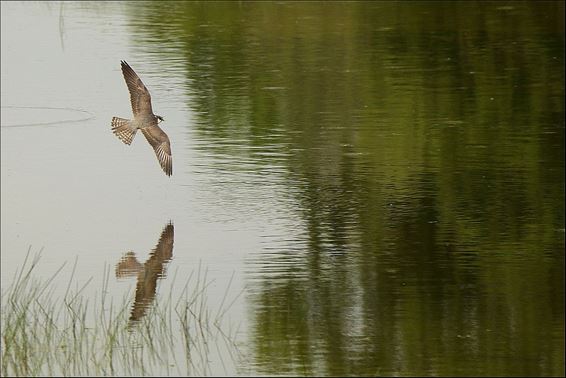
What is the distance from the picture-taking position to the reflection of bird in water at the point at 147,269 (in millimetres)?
9227

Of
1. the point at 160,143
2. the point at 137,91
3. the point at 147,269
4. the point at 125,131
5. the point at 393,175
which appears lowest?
the point at 393,175

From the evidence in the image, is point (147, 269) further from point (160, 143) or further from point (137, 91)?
point (137, 91)

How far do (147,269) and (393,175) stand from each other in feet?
10.5

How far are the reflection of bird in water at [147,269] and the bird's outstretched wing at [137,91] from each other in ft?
2.81

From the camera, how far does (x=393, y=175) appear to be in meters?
12.8

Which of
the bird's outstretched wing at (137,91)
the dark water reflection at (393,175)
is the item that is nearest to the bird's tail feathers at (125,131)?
the bird's outstretched wing at (137,91)

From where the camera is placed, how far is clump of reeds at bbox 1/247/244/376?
781 centimetres

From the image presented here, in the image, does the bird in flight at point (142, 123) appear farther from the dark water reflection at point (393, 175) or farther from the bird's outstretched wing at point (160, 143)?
the dark water reflection at point (393, 175)

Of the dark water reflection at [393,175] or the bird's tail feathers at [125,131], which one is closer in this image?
the dark water reflection at [393,175]

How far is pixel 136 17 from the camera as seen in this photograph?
78.9 ft

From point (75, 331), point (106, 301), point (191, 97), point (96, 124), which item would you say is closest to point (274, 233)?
point (106, 301)

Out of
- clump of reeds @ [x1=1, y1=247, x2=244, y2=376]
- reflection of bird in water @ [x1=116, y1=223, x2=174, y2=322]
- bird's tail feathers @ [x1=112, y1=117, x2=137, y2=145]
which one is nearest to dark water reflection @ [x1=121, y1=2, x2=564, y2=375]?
clump of reeds @ [x1=1, y1=247, x2=244, y2=376]

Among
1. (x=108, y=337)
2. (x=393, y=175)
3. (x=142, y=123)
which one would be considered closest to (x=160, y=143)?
(x=142, y=123)

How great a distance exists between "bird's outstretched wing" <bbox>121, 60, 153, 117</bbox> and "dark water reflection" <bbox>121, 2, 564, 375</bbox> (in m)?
1.19
